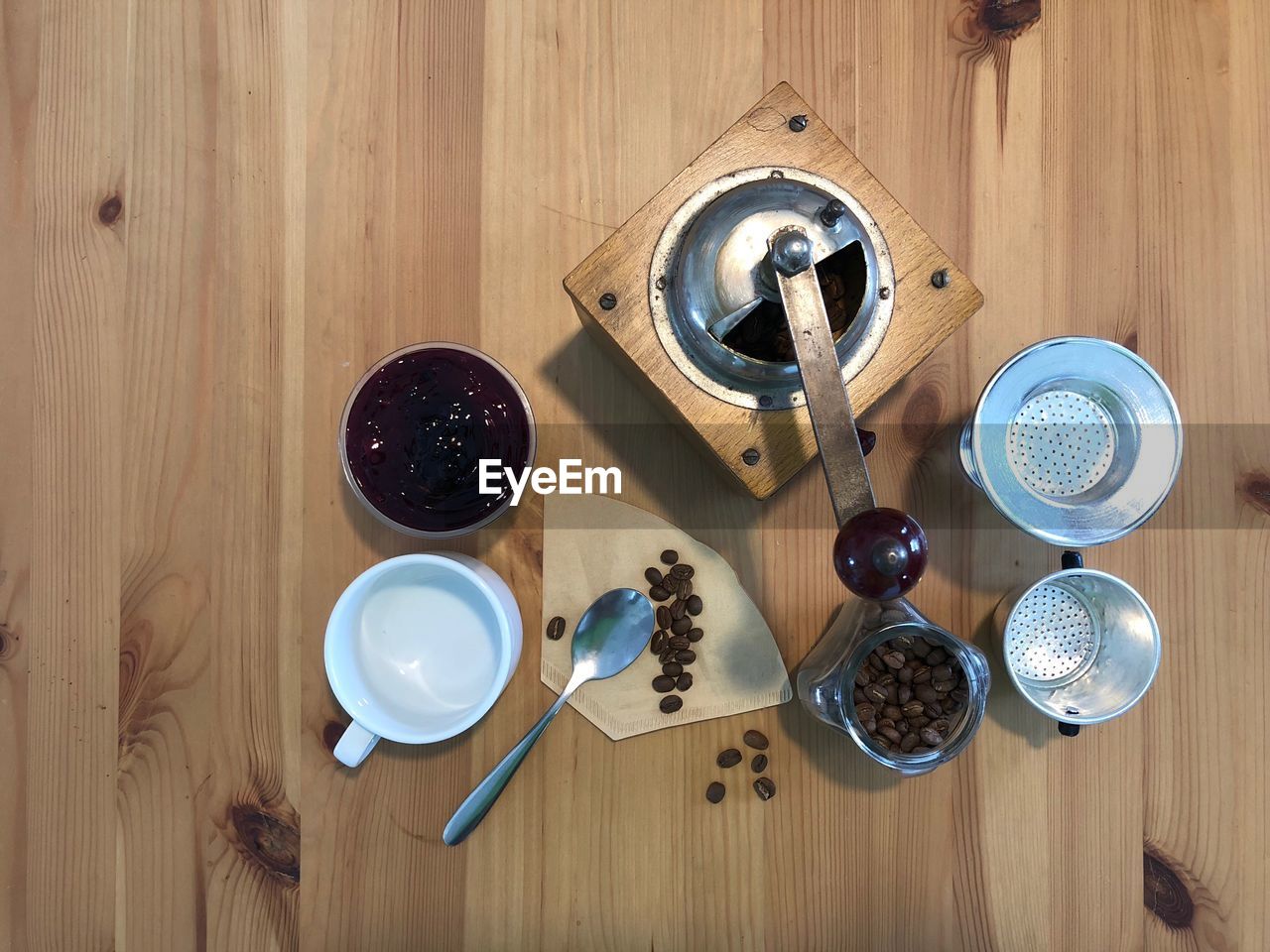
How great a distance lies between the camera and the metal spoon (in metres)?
0.76

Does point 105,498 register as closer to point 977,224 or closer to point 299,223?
point 299,223

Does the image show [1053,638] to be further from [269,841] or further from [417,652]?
[269,841]

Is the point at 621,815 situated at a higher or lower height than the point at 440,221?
lower

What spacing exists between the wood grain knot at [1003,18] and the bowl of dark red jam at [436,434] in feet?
1.84

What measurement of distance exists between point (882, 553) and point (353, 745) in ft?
1.60

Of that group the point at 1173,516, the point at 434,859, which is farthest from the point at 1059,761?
the point at 434,859

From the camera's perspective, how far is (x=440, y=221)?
80cm

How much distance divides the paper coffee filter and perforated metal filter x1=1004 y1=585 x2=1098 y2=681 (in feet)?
0.71

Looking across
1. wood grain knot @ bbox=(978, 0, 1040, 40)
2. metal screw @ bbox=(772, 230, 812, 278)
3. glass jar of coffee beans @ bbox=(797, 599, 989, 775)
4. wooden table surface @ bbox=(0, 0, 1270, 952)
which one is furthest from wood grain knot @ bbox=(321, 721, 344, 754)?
wood grain knot @ bbox=(978, 0, 1040, 40)

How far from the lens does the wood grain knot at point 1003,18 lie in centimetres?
81

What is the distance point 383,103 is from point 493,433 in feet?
1.11

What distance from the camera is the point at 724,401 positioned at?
667 millimetres

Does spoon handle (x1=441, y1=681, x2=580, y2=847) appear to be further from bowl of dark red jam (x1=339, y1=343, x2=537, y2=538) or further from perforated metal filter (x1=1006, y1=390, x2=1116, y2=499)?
perforated metal filter (x1=1006, y1=390, x2=1116, y2=499)
